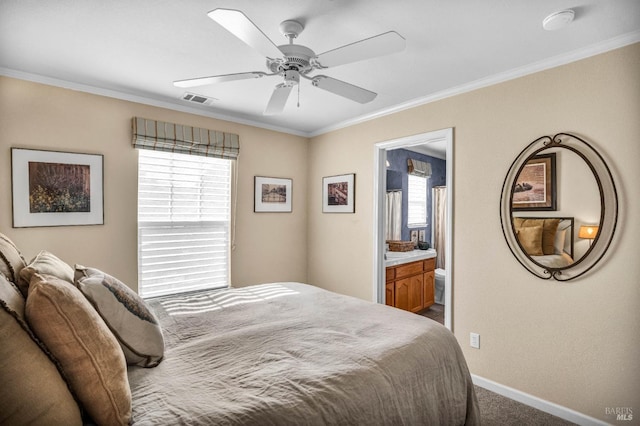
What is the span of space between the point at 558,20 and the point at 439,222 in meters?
4.23

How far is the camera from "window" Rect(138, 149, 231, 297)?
3.25 meters

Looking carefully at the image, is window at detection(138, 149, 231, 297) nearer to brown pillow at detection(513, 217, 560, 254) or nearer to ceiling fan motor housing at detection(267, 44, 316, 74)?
ceiling fan motor housing at detection(267, 44, 316, 74)

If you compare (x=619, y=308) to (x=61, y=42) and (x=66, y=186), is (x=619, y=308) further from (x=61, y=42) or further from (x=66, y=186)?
(x=66, y=186)

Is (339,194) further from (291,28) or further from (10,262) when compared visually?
(10,262)

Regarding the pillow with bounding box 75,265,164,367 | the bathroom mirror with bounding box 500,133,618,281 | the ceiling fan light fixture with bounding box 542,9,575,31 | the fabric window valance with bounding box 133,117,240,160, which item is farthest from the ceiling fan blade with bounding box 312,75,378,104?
the fabric window valance with bounding box 133,117,240,160

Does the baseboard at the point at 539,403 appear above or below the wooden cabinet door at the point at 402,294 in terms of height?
below

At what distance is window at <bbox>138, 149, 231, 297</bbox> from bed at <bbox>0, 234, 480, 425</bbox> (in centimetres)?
127

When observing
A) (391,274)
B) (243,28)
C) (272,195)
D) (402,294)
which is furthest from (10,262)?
(402,294)

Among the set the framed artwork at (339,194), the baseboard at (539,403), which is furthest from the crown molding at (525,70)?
the baseboard at (539,403)

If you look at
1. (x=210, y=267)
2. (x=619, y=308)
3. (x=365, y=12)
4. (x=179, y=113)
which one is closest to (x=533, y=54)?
(x=365, y=12)

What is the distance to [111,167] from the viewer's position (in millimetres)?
3016

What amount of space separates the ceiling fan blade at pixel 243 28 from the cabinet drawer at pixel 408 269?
3.14 metres

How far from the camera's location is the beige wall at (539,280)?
208 cm

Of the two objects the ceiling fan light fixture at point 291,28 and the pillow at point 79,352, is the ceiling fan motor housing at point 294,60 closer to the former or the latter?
the ceiling fan light fixture at point 291,28
